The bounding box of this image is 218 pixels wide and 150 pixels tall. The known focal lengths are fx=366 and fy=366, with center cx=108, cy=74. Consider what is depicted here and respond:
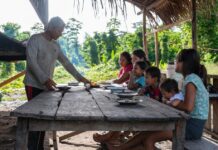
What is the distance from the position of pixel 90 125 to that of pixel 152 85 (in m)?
2.09

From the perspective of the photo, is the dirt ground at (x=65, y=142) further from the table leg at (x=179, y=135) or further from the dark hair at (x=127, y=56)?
the table leg at (x=179, y=135)

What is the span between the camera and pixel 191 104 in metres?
3.24

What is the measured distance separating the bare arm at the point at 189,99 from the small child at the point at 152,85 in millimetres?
1218

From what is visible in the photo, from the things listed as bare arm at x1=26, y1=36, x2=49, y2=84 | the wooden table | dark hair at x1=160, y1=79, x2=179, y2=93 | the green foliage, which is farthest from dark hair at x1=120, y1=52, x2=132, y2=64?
the green foliage

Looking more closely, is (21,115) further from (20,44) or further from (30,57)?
(20,44)

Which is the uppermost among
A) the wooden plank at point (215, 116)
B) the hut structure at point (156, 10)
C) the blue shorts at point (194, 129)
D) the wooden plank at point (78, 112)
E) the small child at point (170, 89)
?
the hut structure at point (156, 10)

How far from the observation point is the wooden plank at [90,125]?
8.83 ft

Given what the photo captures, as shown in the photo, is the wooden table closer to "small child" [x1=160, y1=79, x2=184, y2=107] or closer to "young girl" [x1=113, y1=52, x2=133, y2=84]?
"small child" [x1=160, y1=79, x2=184, y2=107]

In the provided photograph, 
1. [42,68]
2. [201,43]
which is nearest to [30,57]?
[42,68]

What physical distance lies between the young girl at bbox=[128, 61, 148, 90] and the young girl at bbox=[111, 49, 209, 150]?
1.74 m

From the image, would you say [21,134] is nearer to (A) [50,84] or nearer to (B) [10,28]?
(A) [50,84]

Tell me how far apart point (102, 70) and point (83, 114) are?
2054cm

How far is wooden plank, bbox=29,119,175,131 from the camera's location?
2.69 meters

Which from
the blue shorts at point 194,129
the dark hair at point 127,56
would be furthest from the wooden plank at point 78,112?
the dark hair at point 127,56
